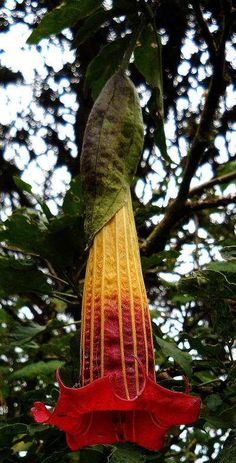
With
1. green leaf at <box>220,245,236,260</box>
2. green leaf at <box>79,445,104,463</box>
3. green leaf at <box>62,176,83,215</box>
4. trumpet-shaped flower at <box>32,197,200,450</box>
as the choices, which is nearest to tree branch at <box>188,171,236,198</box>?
green leaf at <box>62,176,83,215</box>

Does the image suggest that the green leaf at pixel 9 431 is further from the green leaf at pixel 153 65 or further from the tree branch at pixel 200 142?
the tree branch at pixel 200 142

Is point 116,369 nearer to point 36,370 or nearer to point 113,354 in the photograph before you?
point 113,354

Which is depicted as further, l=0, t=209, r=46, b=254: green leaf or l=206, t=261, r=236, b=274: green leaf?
l=0, t=209, r=46, b=254: green leaf

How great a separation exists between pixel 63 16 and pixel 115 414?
908mm

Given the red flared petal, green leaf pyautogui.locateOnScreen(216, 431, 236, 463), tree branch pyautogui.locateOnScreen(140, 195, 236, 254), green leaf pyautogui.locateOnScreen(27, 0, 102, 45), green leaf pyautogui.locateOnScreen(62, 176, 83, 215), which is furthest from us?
tree branch pyautogui.locateOnScreen(140, 195, 236, 254)

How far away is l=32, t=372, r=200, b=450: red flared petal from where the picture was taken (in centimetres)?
80

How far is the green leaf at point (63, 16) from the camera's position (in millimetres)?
1376

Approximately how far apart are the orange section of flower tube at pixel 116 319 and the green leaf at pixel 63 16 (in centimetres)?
Answer: 58

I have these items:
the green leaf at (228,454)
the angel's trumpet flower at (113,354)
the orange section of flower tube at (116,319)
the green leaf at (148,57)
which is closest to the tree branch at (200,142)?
the green leaf at (148,57)

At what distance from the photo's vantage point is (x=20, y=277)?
1.50m

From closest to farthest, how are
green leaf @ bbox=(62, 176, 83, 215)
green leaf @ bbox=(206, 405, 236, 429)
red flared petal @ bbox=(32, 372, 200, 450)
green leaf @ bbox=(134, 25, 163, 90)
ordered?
red flared petal @ bbox=(32, 372, 200, 450)
green leaf @ bbox=(206, 405, 236, 429)
green leaf @ bbox=(134, 25, 163, 90)
green leaf @ bbox=(62, 176, 83, 215)

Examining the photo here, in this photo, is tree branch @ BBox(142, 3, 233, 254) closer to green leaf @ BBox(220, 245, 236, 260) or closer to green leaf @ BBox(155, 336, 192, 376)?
green leaf @ BBox(220, 245, 236, 260)

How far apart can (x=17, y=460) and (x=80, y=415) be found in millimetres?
709

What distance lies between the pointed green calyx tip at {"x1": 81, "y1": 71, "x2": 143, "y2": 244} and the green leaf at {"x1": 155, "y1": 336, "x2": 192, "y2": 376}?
32cm
